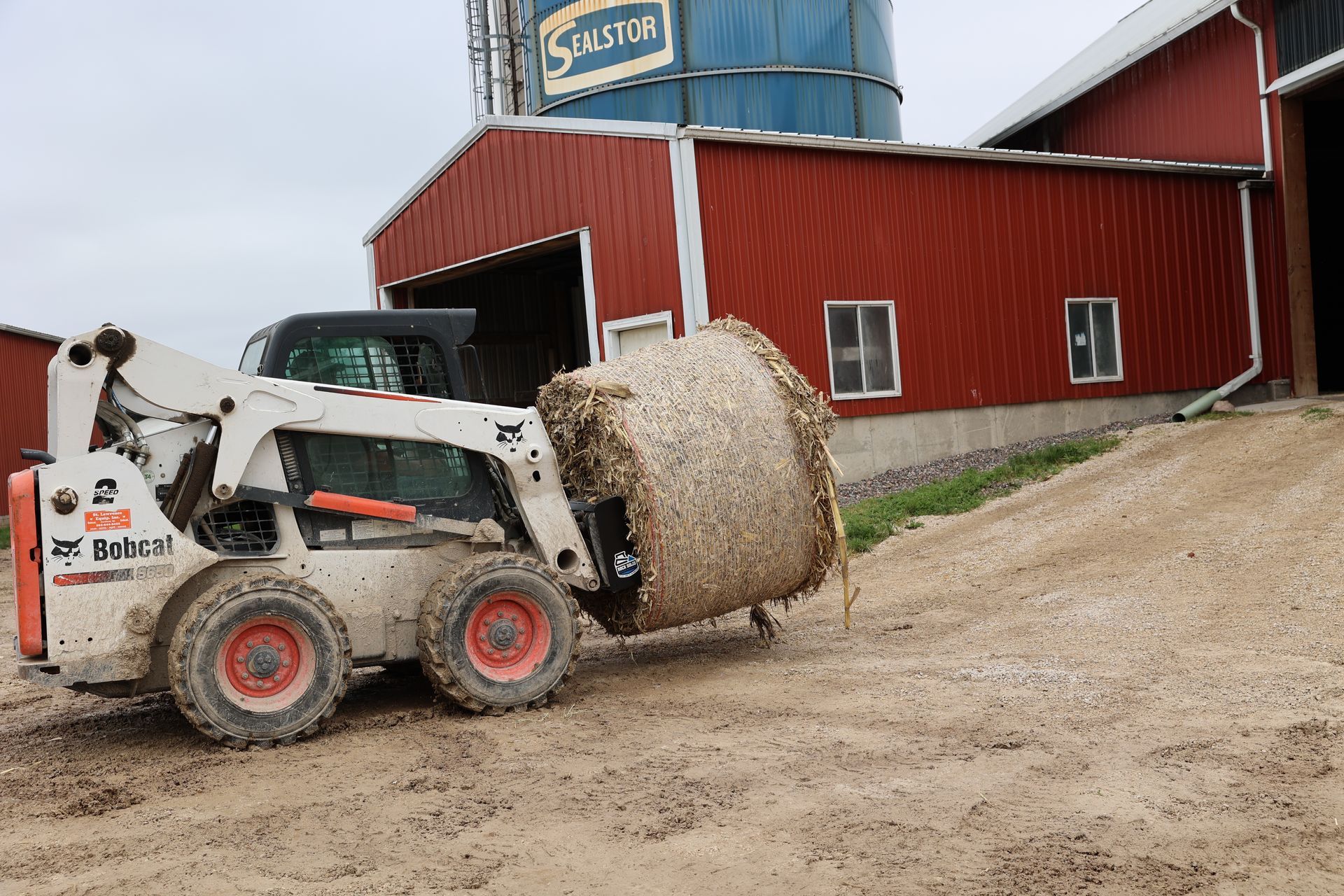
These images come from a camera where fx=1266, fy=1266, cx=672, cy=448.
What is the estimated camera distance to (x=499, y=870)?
4543mm

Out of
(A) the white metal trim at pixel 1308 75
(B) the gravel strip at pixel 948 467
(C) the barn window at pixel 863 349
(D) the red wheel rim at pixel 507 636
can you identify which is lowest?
A: (D) the red wheel rim at pixel 507 636

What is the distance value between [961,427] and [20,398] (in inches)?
800

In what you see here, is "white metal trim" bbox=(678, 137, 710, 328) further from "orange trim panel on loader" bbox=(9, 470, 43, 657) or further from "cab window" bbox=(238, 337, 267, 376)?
"orange trim panel on loader" bbox=(9, 470, 43, 657)

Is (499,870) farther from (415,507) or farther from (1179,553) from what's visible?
(1179,553)

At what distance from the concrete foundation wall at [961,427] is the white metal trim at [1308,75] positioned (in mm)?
4914

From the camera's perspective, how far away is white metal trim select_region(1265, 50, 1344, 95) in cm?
1788

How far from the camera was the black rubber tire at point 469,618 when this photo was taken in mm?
7039

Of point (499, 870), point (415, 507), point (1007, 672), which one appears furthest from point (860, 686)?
point (499, 870)

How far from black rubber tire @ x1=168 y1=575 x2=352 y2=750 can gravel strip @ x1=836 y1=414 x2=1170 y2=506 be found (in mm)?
9572

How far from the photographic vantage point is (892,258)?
17.5 meters

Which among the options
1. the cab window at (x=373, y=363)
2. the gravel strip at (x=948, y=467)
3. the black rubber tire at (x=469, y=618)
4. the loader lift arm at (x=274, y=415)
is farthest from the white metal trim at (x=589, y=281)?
the black rubber tire at (x=469, y=618)

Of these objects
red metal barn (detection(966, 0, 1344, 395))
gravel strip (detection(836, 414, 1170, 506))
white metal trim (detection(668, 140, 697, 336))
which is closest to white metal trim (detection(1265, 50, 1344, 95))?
red metal barn (detection(966, 0, 1344, 395))

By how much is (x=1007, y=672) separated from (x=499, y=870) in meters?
3.94

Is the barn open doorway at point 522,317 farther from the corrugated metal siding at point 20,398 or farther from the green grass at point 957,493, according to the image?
the corrugated metal siding at point 20,398
